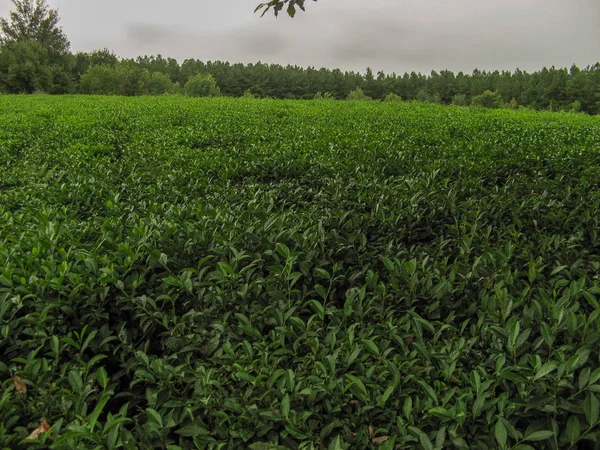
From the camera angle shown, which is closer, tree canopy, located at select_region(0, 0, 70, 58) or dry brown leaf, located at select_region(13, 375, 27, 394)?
dry brown leaf, located at select_region(13, 375, 27, 394)

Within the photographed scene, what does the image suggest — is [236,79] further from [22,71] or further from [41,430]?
[41,430]

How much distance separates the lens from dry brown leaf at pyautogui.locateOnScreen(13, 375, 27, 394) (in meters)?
1.58

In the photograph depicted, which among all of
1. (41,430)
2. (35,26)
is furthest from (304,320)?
(35,26)

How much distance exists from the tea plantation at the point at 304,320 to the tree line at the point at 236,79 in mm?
19259

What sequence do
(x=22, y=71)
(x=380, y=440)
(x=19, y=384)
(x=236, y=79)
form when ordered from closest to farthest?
(x=380, y=440)
(x=19, y=384)
(x=22, y=71)
(x=236, y=79)

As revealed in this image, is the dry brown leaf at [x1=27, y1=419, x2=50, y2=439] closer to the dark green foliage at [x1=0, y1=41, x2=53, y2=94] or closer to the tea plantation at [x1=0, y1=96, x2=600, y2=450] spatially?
the tea plantation at [x1=0, y1=96, x2=600, y2=450]

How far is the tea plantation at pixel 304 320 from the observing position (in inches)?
55.1

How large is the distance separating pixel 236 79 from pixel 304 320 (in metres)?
78.7

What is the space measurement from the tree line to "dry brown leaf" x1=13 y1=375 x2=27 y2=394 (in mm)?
21031

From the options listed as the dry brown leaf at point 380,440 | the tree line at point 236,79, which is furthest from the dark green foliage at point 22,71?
the dry brown leaf at point 380,440

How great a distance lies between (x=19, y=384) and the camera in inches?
63.2

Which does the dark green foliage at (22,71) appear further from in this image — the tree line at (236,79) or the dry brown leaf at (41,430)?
the dry brown leaf at (41,430)

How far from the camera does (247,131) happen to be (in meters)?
7.43

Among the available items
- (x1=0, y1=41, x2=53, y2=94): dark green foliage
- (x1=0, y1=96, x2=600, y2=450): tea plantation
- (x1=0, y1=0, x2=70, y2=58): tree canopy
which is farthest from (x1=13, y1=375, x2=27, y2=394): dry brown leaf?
(x1=0, y1=0, x2=70, y2=58): tree canopy
